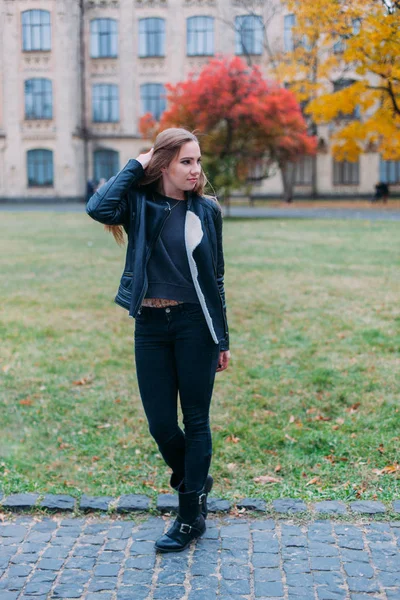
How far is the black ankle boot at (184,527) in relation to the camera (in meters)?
3.95

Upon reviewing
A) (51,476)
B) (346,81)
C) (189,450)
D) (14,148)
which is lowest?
(51,476)

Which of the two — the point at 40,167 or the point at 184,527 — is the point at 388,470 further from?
the point at 40,167

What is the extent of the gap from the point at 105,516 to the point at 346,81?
38.9 metres

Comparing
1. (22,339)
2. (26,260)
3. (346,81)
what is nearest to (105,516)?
(22,339)

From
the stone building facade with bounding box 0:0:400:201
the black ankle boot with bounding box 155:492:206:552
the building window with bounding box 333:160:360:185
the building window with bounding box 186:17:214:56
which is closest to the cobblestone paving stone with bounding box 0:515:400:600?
the black ankle boot with bounding box 155:492:206:552

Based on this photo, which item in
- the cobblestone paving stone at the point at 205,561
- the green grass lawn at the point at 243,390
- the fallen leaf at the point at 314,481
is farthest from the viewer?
the green grass lawn at the point at 243,390

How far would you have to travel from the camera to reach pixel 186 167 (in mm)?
3797

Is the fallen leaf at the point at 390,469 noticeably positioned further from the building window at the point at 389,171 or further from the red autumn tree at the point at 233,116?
the building window at the point at 389,171

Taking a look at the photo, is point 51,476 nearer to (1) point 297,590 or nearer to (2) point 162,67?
(1) point 297,590

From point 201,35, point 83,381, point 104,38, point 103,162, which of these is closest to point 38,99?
point 103,162

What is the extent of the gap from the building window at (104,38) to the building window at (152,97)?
2594 millimetres

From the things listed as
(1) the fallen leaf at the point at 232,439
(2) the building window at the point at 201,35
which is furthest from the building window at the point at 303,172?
(1) the fallen leaf at the point at 232,439

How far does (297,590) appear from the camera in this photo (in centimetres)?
355

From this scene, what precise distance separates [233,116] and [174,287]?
2619cm
